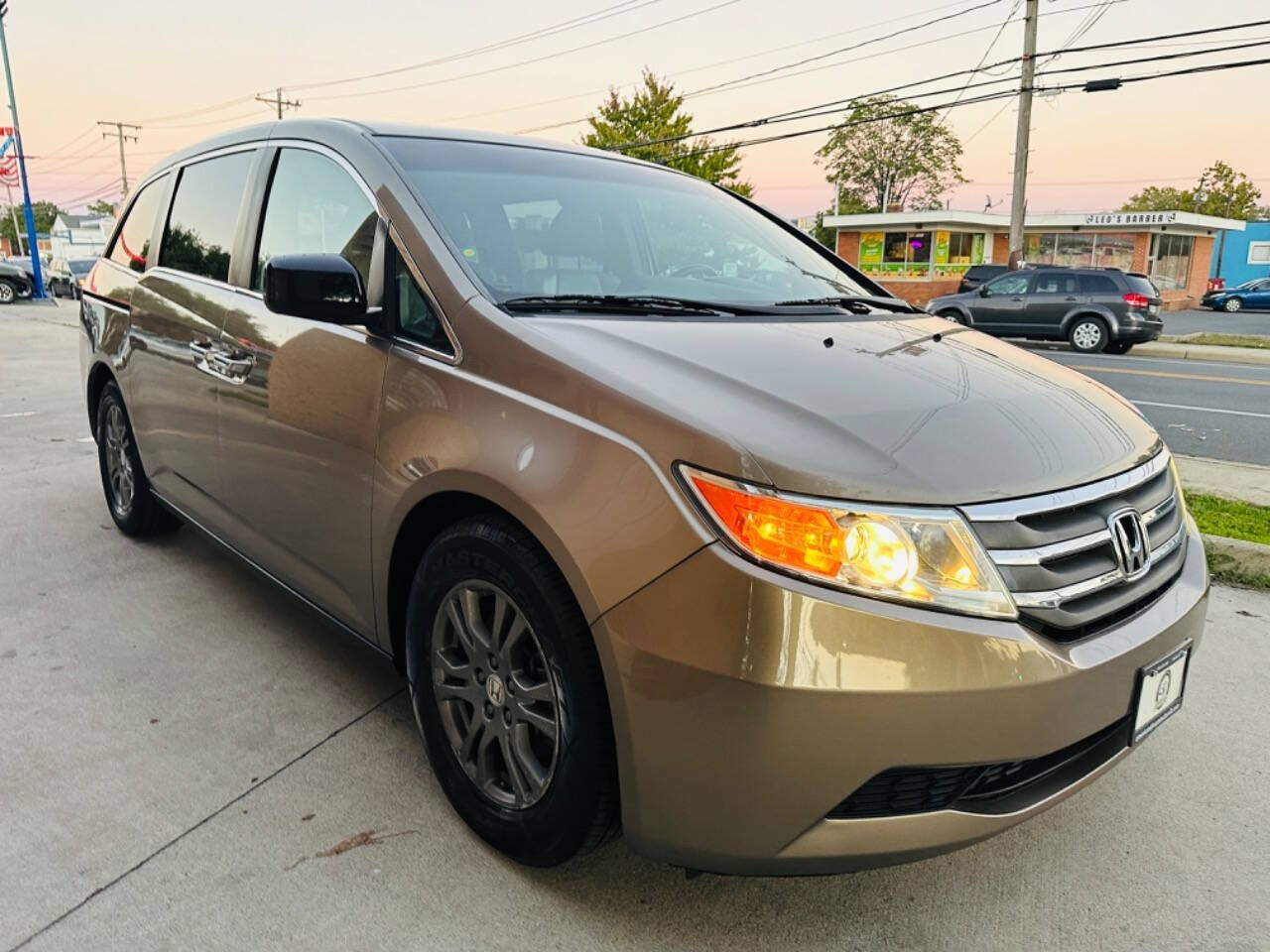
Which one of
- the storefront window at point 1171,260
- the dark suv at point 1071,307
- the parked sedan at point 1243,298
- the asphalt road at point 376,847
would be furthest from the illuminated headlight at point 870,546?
the storefront window at point 1171,260

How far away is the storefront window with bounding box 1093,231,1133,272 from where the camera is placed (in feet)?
119

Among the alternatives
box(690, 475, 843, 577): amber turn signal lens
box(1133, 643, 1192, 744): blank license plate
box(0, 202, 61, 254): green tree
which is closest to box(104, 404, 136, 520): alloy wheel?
box(690, 475, 843, 577): amber turn signal lens

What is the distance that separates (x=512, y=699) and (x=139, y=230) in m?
3.21

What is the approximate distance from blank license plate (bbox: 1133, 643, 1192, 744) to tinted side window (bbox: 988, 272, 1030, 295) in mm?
17922

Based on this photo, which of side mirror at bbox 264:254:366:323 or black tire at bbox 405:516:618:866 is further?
side mirror at bbox 264:254:366:323

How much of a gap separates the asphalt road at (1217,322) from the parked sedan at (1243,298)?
1.12 ft

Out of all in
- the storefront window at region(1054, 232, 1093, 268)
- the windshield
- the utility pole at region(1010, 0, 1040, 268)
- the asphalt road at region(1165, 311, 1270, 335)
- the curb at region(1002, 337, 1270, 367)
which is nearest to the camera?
the windshield

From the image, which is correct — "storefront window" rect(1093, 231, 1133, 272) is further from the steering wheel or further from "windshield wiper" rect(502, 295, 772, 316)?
"windshield wiper" rect(502, 295, 772, 316)

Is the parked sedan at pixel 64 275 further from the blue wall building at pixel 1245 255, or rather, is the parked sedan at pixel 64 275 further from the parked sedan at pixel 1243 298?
the blue wall building at pixel 1245 255

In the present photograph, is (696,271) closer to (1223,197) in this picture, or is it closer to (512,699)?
(512,699)

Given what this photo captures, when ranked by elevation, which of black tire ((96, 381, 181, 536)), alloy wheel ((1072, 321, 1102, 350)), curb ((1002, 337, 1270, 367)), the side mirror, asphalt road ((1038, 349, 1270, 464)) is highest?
the side mirror

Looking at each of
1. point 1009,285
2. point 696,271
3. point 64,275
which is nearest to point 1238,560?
point 696,271

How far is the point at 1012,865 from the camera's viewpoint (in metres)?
2.20

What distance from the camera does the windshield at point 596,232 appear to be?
7.98 ft
